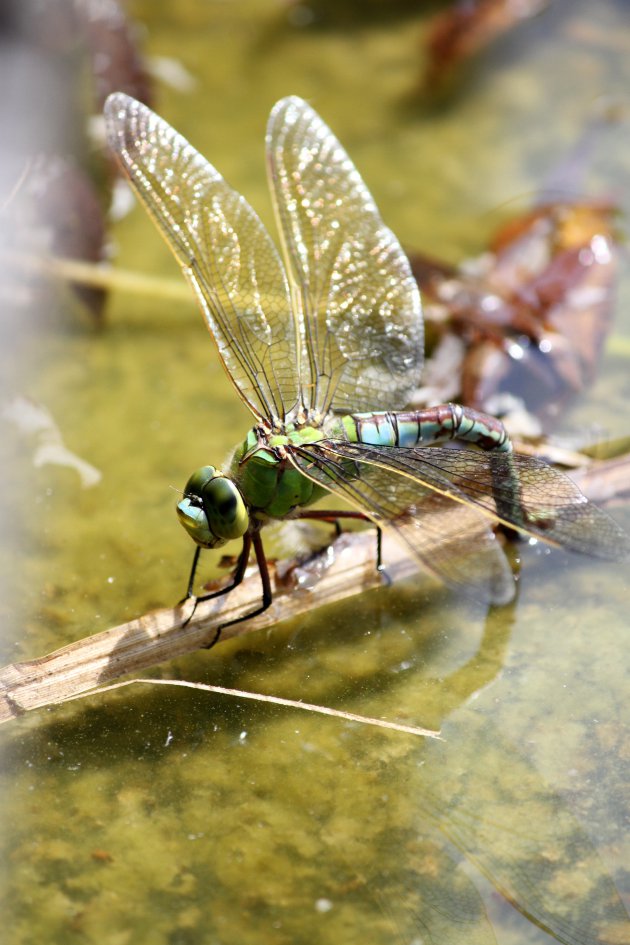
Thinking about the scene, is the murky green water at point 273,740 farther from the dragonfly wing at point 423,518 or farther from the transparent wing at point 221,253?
the transparent wing at point 221,253

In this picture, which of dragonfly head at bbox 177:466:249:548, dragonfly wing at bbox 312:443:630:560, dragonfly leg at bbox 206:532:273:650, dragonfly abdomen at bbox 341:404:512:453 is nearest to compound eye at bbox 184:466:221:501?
dragonfly head at bbox 177:466:249:548

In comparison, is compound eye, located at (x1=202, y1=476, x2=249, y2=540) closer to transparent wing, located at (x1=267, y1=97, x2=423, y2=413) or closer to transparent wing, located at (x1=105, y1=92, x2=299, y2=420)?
transparent wing, located at (x1=105, y1=92, x2=299, y2=420)

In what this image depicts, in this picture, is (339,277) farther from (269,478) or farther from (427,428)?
(269,478)

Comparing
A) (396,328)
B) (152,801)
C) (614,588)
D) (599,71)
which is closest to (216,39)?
(599,71)

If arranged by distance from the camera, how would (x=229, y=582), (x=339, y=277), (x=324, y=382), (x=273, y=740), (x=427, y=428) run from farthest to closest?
(x=339, y=277)
(x=324, y=382)
(x=427, y=428)
(x=229, y=582)
(x=273, y=740)

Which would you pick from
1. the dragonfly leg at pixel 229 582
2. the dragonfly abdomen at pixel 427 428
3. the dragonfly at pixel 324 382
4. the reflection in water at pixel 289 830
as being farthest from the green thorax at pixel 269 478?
the reflection in water at pixel 289 830

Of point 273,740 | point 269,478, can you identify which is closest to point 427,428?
point 269,478
